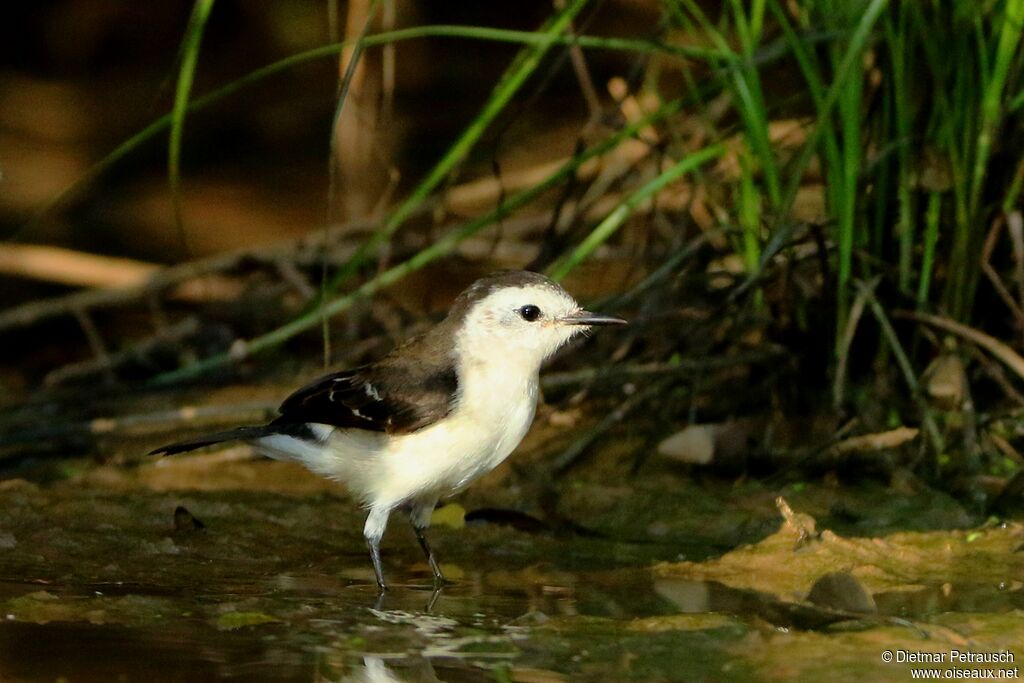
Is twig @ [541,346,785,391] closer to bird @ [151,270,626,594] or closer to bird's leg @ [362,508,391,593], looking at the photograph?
bird @ [151,270,626,594]

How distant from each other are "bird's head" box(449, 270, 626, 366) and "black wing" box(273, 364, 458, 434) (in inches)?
7.2

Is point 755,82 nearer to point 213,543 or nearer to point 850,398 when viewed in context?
point 850,398

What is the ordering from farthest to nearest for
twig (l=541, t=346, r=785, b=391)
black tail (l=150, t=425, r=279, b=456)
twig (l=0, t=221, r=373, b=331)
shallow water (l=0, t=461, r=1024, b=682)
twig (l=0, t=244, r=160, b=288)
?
twig (l=0, t=244, r=160, b=288), twig (l=0, t=221, r=373, b=331), twig (l=541, t=346, r=785, b=391), black tail (l=150, t=425, r=279, b=456), shallow water (l=0, t=461, r=1024, b=682)

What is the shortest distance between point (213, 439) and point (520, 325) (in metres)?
1.05

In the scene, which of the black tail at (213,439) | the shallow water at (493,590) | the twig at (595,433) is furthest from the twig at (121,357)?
the twig at (595,433)

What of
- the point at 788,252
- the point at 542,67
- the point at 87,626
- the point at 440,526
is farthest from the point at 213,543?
the point at 542,67

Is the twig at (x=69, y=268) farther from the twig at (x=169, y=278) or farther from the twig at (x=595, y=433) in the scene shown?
the twig at (x=595, y=433)

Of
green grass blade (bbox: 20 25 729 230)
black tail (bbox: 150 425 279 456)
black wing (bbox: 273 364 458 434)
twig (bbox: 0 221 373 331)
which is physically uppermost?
green grass blade (bbox: 20 25 729 230)

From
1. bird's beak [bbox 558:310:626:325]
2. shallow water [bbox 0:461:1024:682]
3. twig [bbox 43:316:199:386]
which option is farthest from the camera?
twig [bbox 43:316:199:386]

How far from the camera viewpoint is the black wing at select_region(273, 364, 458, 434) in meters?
4.81

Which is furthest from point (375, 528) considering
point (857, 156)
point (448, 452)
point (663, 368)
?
point (857, 156)

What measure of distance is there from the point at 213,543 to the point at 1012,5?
10.1ft

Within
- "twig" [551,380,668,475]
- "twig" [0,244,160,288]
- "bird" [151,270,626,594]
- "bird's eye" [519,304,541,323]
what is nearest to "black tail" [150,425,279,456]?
"bird" [151,270,626,594]

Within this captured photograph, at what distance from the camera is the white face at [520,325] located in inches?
194
